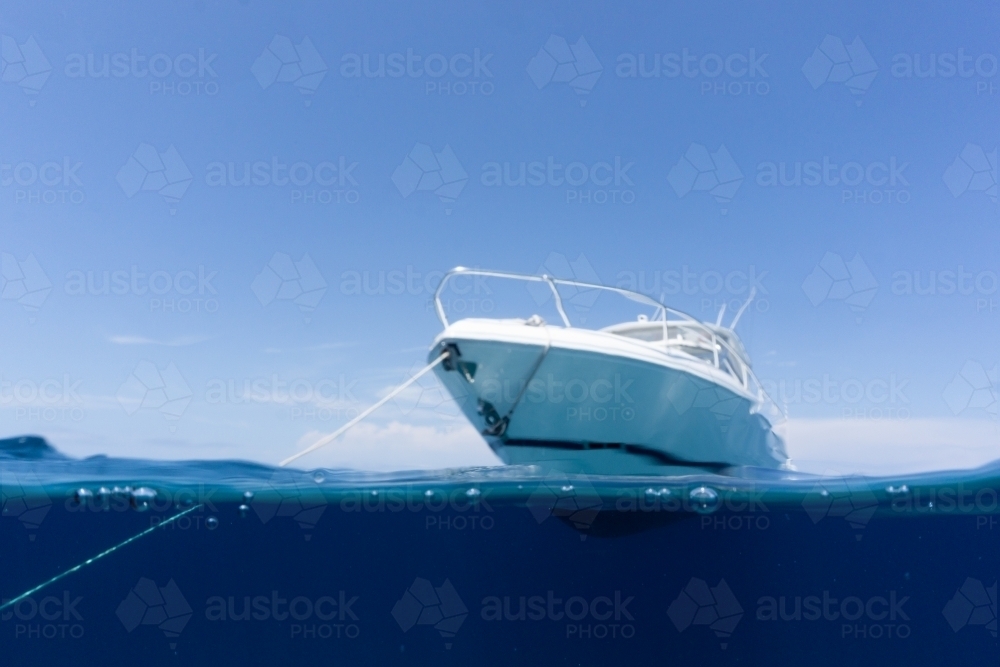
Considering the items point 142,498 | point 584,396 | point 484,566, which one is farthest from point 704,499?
point 142,498

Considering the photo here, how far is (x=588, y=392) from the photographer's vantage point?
31.5ft

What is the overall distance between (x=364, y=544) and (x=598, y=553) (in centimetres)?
746

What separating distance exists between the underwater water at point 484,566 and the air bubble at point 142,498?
0.11 metres

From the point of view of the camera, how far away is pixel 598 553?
17.0m

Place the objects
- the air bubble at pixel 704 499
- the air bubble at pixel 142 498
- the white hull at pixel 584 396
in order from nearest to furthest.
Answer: the white hull at pixel 584 396
the air bubble at pixel 704 499
the air bubble at pixel 142 498

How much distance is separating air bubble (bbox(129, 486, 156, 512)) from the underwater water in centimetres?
11

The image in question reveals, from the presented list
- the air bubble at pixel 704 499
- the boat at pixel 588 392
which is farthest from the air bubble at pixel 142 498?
the air bubble at pixel 704 499

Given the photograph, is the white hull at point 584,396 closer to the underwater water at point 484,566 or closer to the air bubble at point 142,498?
the underwater water at point 484,566

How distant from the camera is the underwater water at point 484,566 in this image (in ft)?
46.6

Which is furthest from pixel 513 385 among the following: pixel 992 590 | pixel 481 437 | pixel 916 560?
pixel 992 590

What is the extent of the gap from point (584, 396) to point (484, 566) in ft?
41.6

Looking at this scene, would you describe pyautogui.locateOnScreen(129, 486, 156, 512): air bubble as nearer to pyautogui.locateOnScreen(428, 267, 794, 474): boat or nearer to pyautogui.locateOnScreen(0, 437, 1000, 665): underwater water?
pyautogui.locateOnScreen(0, 437, 1000, 665): underwater water

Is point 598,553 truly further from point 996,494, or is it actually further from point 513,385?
point 996,494

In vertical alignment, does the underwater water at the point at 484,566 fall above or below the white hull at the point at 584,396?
below
